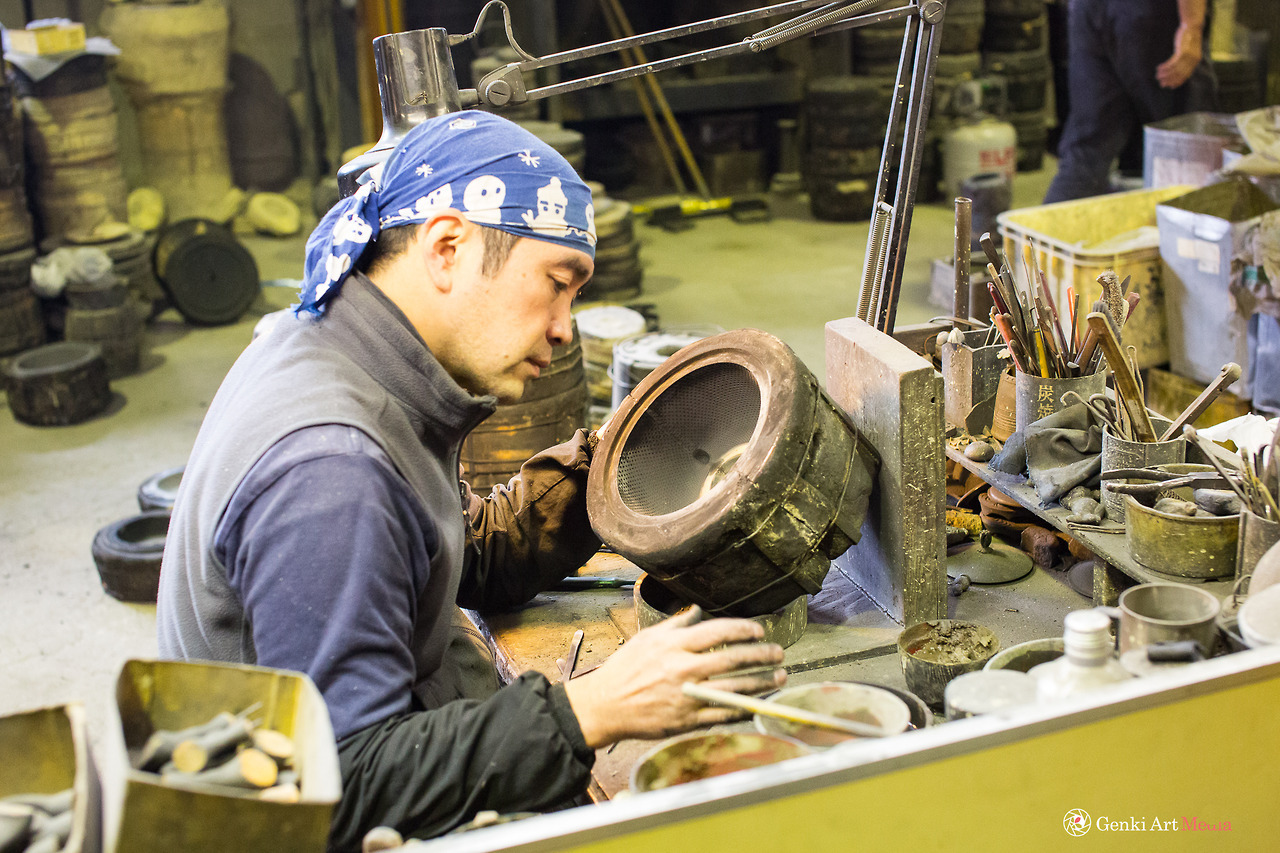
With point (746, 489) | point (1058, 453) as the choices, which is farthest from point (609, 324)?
point (746, 489)

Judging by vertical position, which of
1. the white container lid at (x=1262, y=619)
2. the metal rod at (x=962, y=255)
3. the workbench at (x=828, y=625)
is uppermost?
the metal rod at (x=962, y=255)

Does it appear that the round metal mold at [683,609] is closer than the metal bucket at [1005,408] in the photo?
Yes

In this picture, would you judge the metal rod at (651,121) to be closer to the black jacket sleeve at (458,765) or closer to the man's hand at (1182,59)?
the man's hand at (1182,59)

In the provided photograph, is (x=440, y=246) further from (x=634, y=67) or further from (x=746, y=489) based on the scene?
(x=634, y=67)

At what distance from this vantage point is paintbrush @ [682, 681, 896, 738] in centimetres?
122

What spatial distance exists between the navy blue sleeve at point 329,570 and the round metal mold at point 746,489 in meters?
0.49

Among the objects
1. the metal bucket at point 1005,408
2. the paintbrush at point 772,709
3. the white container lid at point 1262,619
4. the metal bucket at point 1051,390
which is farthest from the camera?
the metal bucket at point 1005,408

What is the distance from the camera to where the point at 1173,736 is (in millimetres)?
1271

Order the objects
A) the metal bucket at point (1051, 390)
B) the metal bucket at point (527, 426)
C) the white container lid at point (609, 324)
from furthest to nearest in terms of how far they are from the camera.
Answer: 1. the white container lid at point (609, 324)
2. the metal bucket at point (527, 426)
3. the metal bucket at point (1051, 390)

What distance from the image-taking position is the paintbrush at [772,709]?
1220 millimetres

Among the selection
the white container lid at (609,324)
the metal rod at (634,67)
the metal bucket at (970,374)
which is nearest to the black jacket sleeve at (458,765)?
the metal rod at (634,67)

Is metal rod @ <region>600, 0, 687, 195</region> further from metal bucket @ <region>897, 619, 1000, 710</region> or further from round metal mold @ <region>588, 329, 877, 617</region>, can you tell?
metal bucket @ <region>897, 619, 1000, 710</region>

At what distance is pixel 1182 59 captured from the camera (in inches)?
227

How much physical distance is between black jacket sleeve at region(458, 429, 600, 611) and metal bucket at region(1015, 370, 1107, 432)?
31.8 inches
